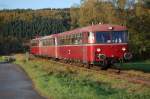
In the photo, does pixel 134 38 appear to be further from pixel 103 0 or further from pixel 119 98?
pixel 119 98

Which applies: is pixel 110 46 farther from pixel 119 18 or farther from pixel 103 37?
pixel 119 18

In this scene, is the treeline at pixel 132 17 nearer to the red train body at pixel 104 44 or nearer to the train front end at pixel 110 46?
the red train body at pixel 104 44

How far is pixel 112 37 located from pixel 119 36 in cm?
46

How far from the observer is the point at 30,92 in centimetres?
1784

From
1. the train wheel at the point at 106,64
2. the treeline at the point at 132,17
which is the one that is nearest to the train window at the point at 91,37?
the train wheel at the point at 106,64

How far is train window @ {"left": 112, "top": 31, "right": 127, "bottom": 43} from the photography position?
1145 inches

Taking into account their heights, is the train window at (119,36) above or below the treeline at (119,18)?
below

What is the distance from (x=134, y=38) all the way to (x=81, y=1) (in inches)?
1061

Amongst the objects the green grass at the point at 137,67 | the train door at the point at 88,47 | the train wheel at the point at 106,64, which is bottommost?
the green grass at the point at 137,67

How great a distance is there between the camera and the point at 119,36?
29281mm

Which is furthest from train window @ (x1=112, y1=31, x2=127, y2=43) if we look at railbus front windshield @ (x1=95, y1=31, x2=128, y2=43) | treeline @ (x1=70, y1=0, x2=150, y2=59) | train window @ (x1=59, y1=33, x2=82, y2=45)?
treeline @ (x1=70, y1=0, x2=150, y2=59)

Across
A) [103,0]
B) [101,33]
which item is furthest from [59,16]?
[101,33]

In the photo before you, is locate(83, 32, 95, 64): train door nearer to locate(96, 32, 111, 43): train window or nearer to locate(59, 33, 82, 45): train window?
locate(96, 32, 111, 43): train window

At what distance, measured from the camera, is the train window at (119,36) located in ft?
95.4
